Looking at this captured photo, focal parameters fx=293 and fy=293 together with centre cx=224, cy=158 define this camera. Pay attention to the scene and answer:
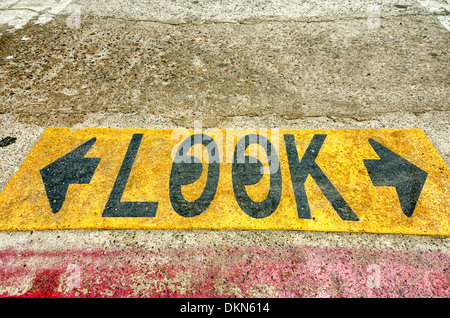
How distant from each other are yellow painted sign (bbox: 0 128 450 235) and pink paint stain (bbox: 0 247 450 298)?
236mm

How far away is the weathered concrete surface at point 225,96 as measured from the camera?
2154mm

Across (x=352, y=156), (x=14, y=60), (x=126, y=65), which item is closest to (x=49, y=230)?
(x=126, y=65)

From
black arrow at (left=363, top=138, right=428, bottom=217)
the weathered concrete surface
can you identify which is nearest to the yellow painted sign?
black arrow at (left=363, top=138, right=428, bottom=217)

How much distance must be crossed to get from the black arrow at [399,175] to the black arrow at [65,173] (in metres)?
2.74

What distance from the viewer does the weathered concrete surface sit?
2154 mm

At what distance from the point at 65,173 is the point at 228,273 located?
1855mm

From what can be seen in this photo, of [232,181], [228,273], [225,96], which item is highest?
[225,96]

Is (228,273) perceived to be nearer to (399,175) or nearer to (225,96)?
(399,175)

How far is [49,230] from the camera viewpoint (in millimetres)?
2436

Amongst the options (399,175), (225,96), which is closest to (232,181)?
(225,96)

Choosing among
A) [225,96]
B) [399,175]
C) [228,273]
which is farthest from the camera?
[225,96]

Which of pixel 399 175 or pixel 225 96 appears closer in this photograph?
pixel 399 175

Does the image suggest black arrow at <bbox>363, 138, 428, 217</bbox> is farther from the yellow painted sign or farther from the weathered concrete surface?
the weathered concrete surface

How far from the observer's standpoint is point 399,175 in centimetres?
276
